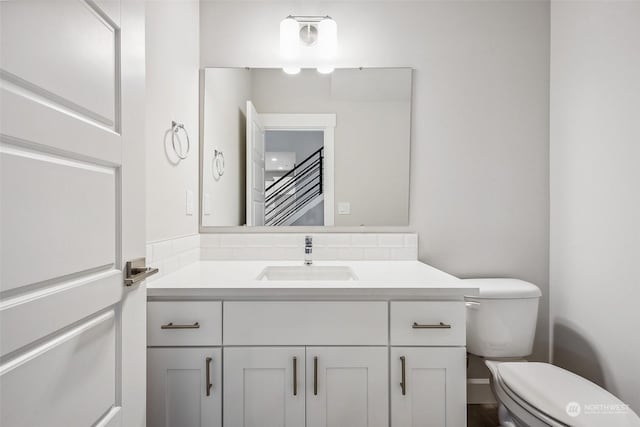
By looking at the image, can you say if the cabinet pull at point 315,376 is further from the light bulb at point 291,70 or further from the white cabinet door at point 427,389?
the light bulb at point 291,70

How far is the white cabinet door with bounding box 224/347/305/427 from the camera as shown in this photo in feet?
3.85

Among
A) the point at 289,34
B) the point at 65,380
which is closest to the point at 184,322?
the point at 65,380

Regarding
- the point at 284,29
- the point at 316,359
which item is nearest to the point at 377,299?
the point at 316,359

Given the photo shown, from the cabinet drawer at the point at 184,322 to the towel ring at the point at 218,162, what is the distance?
84 centimetres

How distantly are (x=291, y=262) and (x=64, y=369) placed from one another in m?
1.26

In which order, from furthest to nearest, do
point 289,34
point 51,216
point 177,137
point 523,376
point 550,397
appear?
point 289,34 → point 177,137 → point 523,376 → point 550,397 → point 51,216

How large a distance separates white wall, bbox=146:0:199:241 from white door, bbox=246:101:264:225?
29cm

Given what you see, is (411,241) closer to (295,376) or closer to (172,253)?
(295,376)

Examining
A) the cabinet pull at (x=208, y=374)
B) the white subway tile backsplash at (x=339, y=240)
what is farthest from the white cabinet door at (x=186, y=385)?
the white subway tile backsplash at (x=339, y=240)

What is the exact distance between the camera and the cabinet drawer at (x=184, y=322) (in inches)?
46.2

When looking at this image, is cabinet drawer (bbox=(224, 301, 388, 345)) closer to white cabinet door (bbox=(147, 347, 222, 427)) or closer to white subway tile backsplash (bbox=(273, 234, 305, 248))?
white cabinet door (bbox=(147, 347, 222, 427))

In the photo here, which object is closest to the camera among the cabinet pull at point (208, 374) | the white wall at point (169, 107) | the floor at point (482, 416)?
the cabinet pull at point (208, 374)

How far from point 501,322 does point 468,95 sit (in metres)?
1.25

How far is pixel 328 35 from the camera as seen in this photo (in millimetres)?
1781
